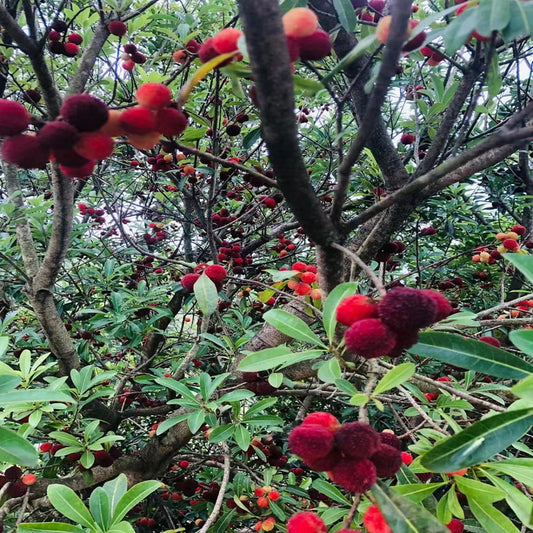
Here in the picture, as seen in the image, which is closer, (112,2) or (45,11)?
(112,2)

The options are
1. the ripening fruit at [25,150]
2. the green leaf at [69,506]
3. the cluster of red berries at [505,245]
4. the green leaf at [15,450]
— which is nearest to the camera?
the ripening fruit at [25,150]

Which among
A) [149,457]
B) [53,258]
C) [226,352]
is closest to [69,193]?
[53,258]

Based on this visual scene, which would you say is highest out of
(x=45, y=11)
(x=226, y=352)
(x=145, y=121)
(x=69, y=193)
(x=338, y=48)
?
(x=45, y=11)

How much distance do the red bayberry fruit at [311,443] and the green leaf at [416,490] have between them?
326 millimetres

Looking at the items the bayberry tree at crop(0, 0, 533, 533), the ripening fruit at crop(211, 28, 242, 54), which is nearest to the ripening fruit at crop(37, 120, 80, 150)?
the bayberry tree at crop(0, 0, 533, 533)

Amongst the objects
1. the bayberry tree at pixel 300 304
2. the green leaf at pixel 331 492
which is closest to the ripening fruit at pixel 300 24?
the bayberry tree at pixel 300 304

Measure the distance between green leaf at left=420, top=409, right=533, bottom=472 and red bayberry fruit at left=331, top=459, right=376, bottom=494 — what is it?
10cm

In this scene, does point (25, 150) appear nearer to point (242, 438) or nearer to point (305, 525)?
point (305, 525)

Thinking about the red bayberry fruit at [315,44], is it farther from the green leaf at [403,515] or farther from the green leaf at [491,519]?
the green leaf at [491,519]

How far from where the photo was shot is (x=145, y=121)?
64 cm

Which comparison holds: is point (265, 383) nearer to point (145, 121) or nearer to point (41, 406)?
point (41, 406)

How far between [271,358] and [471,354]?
375mm

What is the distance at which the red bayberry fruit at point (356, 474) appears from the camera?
0.54m

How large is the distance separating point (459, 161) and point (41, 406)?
144 centimetres
